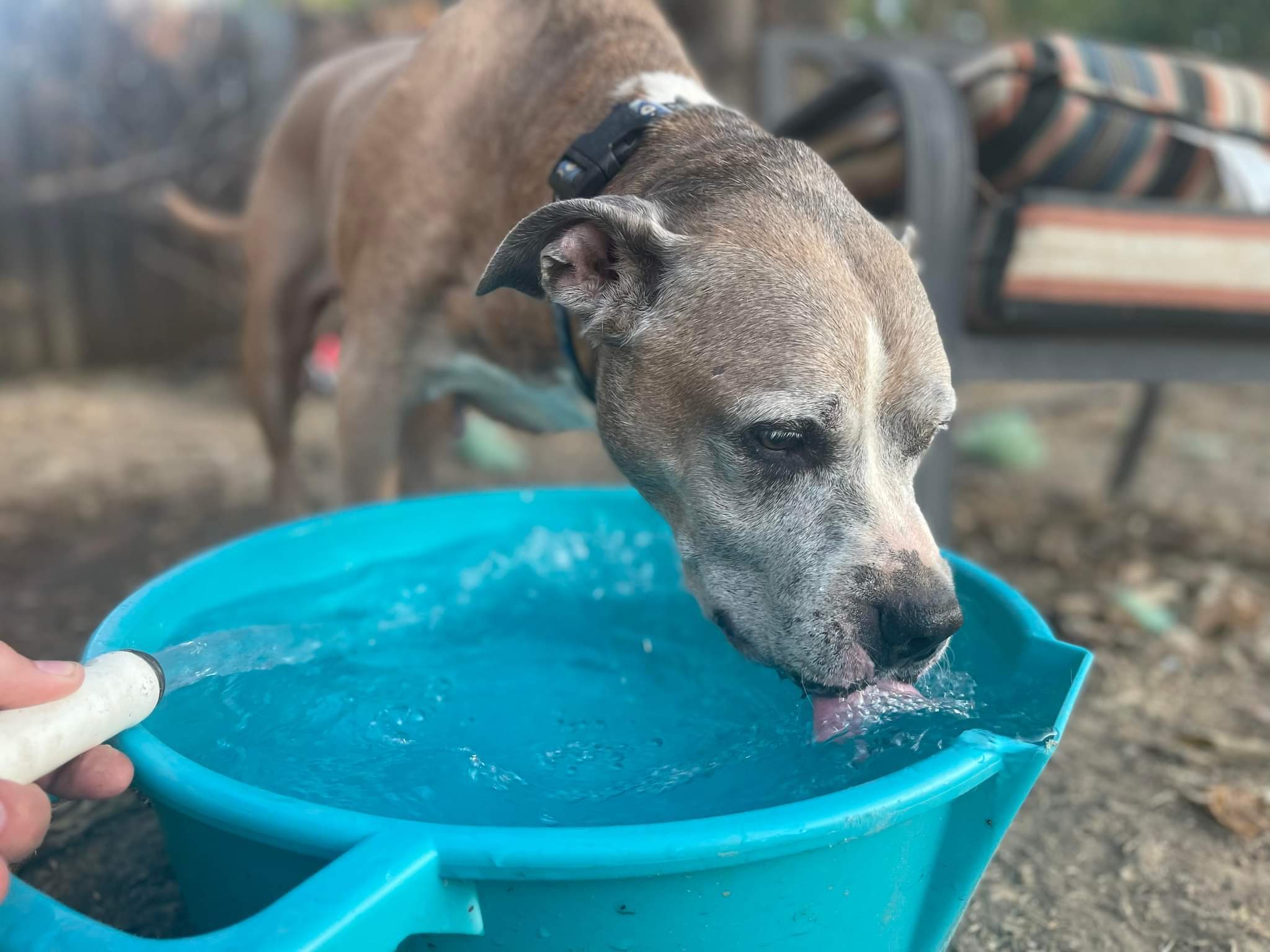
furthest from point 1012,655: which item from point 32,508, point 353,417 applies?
point 32,508

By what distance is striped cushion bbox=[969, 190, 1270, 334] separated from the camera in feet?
9.89

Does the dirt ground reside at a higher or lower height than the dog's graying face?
lower

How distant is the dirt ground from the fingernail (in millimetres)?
692

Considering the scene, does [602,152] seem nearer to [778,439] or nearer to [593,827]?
[778,439]

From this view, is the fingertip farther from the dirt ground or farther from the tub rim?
the dirt ground

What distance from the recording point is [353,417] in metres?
2.82

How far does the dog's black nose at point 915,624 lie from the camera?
5.54 ft

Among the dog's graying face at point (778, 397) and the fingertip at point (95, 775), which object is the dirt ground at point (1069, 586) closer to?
the fingertip at point (95, 775)

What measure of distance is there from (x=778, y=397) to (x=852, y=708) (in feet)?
1.67

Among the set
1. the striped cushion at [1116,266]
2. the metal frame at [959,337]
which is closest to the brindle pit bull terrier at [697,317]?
the metal frame at [959,337]

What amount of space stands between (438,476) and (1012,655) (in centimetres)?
249

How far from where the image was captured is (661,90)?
2365 millimetres

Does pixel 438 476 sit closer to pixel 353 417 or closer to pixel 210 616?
pixel 353 417

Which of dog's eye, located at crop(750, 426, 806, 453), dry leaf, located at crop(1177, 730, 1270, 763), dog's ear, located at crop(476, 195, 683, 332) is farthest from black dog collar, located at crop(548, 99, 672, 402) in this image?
→ dry leaf, located at crop(1177, 730, 1270, 763)
